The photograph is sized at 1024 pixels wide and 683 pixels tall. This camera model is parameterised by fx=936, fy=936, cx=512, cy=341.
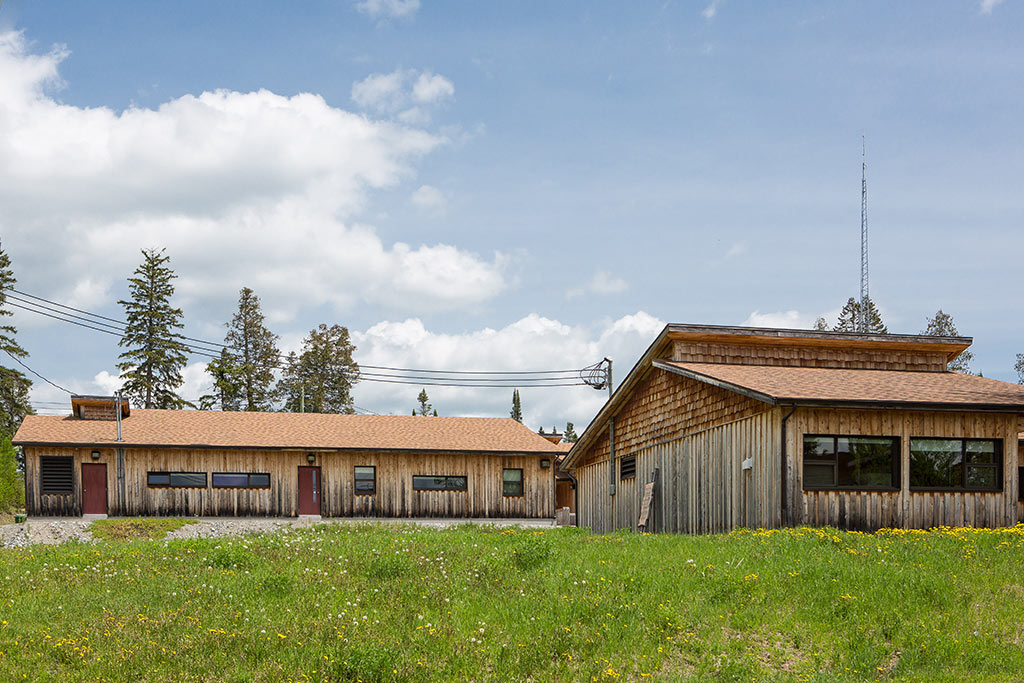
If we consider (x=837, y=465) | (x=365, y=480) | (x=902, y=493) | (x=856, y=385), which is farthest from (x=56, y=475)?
(x=902, y=493)

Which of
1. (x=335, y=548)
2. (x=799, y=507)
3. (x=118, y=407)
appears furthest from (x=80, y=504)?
(x=799, y=507)

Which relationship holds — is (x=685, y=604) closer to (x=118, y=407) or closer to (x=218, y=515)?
(x=218, y=515)

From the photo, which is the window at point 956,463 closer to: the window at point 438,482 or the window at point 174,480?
the window at point 438,482

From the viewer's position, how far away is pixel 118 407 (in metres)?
40.6

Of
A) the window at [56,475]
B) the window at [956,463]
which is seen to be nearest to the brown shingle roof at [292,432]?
the window at [56,475]

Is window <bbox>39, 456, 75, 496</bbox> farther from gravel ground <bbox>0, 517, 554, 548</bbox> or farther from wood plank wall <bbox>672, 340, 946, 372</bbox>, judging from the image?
wood plank wall <bbox>672, 340, 946, 372</bbox>

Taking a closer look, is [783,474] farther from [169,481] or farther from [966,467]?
[169,481]

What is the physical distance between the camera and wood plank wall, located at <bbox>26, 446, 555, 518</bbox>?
130 feet

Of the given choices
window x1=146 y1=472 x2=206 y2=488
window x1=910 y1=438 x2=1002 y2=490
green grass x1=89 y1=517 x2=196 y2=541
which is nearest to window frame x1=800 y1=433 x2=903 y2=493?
window x1=910 y1=438 x2=1002 y2=490

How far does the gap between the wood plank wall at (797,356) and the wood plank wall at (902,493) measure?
614 cm

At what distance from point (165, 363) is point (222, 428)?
78.3 feet

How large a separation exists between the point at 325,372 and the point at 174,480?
34368mm

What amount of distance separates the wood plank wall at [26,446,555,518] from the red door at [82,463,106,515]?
0.23 metres

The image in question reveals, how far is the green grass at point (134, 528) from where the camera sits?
3180 centimetres
